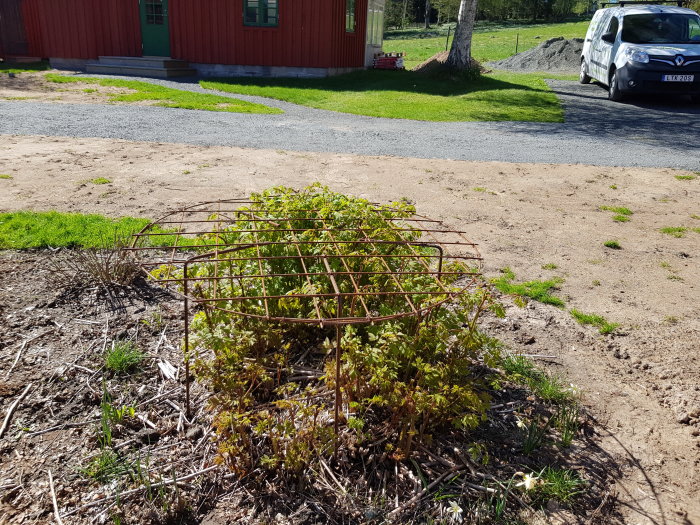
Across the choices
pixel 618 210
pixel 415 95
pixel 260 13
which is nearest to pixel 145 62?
pixel 260 13

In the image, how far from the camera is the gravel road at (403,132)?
9.45 meters

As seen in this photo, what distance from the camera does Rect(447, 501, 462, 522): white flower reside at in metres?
2.39

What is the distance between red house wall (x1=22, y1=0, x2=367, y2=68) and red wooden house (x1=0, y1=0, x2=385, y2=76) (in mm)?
30

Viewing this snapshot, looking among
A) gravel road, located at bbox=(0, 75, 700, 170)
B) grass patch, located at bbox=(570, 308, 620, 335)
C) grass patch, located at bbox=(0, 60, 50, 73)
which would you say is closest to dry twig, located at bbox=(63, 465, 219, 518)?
grass patch, located at bbox=(570, 308, 620, 335)

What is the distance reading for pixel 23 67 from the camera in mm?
19438

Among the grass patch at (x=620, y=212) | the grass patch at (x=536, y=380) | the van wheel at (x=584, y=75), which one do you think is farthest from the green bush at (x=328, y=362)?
the van wheel at (x=584, y=75)

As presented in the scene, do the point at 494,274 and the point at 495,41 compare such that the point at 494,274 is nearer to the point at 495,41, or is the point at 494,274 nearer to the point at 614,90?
the point at 614,90

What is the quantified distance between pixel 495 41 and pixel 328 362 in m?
35.5

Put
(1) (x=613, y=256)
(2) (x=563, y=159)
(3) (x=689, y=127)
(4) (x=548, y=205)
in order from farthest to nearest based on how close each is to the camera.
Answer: (3) (x=689, y=127) → (2) (x=563, y=159) → (4) (x=548, y=205) → (1) (x=613, y=256)

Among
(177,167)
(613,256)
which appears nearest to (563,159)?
(613,256)

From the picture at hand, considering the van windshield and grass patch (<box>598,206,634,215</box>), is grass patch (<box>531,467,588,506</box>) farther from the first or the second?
the van windshield

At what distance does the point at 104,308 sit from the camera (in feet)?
13.2

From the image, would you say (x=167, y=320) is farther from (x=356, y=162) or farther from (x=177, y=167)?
(x=356, y=162)

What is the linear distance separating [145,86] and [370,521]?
50.7ft
